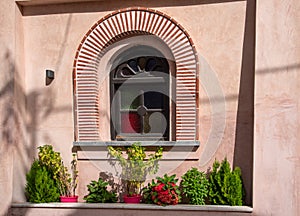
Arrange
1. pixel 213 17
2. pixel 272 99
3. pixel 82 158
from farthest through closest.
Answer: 1. pixel 82 158
2. pixel 213 17
3. pixel 272 99

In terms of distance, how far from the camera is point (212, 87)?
4.64 meters

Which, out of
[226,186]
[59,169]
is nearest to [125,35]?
[59,169]

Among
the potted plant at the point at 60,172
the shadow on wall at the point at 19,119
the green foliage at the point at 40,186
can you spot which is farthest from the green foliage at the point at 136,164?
the shadow on wall at the point at 19,119

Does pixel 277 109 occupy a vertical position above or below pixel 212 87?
below

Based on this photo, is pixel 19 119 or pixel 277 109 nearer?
pixel 277 109

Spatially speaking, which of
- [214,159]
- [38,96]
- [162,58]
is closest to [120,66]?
[162,58]

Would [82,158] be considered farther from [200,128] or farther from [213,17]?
[213,17]

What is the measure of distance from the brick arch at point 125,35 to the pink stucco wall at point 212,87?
0.39ft

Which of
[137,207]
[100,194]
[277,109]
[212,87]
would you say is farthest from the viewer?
[100,194]

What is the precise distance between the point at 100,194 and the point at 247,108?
2264mm

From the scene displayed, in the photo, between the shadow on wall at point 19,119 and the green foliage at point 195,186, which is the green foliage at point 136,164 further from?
the shadow on wall at point 19,119

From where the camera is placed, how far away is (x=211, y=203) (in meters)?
4.54

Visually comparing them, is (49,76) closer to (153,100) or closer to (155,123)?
(153,100)

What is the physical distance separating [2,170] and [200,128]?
2.77m
